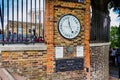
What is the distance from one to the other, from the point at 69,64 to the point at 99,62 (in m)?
2.13

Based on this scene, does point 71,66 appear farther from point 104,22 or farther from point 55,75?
point 104,22

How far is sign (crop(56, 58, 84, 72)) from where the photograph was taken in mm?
9219

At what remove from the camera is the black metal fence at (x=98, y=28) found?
1097 centimetres

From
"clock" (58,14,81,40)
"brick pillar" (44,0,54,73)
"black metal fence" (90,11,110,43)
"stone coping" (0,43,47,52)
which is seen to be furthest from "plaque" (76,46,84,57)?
"stone coping" (0,43,47,52)

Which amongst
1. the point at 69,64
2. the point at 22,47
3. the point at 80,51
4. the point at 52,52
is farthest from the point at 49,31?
the point at 80,51

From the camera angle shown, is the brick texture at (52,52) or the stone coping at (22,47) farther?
the brick texture at (52,52)

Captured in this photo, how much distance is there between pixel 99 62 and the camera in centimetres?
1125

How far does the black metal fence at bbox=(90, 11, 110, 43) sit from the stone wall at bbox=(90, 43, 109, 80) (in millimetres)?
318

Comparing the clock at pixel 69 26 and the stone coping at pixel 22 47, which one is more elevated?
the clock at pixel 69 26

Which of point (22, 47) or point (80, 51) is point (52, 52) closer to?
point (22, 47)

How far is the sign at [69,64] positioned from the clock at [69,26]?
28.2 inches

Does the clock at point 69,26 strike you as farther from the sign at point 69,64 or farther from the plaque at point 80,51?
the sign at point 69,64

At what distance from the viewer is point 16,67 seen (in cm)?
827

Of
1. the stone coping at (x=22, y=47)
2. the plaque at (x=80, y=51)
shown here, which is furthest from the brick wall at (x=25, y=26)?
the plaque at (x=80, y=51)
